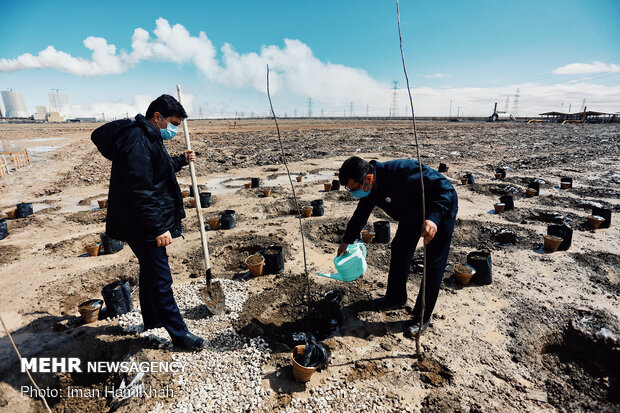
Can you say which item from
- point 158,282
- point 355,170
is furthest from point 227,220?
point 355,170

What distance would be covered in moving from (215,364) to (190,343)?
0.37 m

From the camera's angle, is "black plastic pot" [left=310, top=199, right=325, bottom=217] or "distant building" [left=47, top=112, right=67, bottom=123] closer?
"black plastic pot" [left=310, top=199, right=325, bottom=217]

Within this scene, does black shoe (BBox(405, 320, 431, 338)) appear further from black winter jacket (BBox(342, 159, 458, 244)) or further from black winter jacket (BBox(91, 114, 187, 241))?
black winter jacket (BBox(91, 114, 187, 241))

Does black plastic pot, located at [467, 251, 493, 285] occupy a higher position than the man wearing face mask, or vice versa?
the man wearing face mask

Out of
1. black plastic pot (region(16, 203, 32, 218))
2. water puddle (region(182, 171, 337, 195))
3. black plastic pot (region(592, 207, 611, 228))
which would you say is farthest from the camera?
water puddle (region(182, 171, 337, 195))

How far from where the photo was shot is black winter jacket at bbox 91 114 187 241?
2.44m

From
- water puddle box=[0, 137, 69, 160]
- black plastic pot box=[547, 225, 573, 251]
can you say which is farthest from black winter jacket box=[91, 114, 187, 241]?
water puddle box=[0, 137, 69, 160]

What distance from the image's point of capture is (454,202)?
10.1ft

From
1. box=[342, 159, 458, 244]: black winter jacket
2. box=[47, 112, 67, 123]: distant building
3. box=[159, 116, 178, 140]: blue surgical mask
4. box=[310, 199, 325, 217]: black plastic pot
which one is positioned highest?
box=[47, 112, 67, 123]: distant building

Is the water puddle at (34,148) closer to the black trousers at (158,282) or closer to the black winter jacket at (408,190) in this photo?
the black trousers at (158,282)

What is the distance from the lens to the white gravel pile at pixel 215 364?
2.52 metres

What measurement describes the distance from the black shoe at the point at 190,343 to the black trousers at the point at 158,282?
51 mm

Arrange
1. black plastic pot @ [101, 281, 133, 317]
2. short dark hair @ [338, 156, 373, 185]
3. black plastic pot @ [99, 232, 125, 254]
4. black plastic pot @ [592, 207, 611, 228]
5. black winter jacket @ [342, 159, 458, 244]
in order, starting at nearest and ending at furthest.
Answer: short dark hair @ [338, 156, 373, 185]
black winter jacket @ [342, 159, 458, 244]
black plastic pot @ [101, 281, 133, 317]
black plastic pot @ [99, 232, 125, 254]
black plastic pot @ [592, 207, 611, 228]

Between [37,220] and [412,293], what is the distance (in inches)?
362
